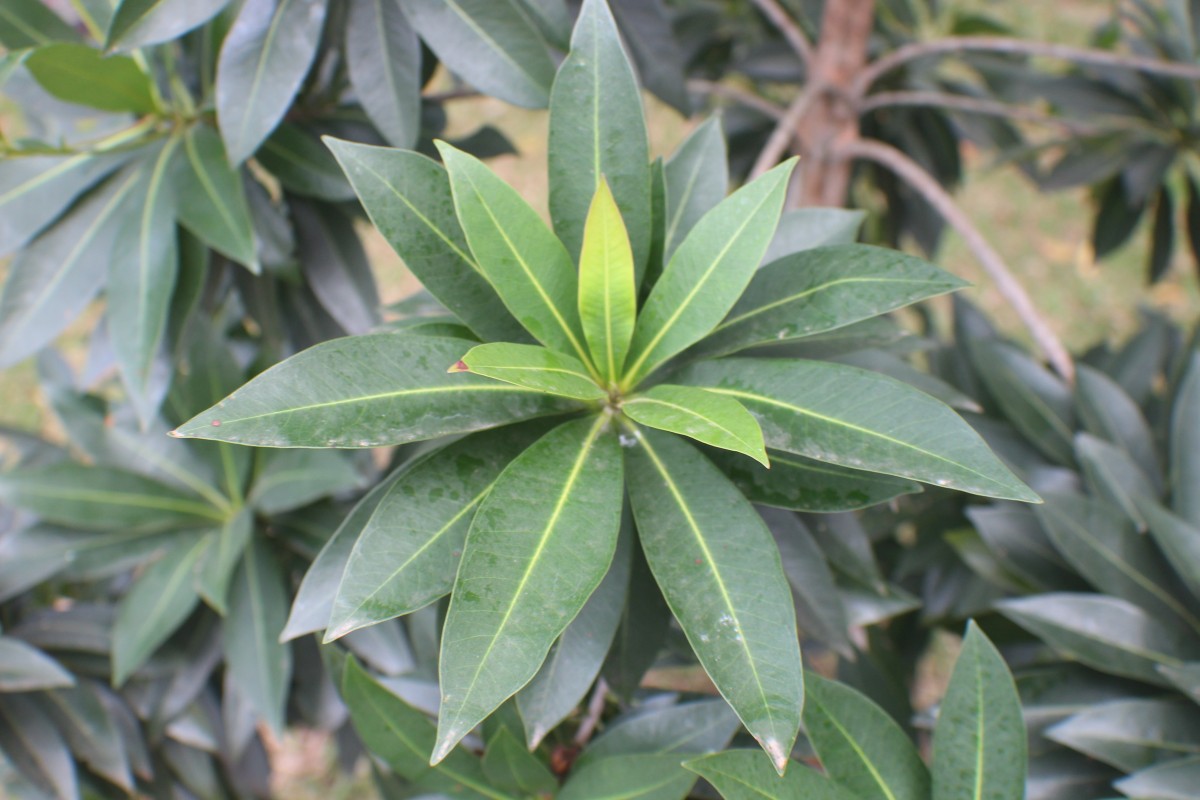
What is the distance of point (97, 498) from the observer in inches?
49.7

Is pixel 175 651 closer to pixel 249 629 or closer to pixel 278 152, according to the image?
pixel 249 629

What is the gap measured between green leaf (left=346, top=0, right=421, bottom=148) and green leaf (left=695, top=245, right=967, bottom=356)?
466mm

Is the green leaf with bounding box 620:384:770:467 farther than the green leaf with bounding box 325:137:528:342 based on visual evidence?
No

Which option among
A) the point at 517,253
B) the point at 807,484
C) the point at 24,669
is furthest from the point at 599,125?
the point at 24,669

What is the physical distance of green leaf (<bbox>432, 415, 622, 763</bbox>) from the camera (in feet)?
1.95

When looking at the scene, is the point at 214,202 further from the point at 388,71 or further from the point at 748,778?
the point at 748,778

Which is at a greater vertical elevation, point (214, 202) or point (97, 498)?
point (214, 202)

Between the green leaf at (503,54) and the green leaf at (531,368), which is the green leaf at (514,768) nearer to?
the green leaf at (531,368)

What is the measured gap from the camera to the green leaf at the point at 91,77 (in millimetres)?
969

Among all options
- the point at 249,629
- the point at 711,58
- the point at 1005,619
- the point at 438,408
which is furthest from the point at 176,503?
the point at 711,58

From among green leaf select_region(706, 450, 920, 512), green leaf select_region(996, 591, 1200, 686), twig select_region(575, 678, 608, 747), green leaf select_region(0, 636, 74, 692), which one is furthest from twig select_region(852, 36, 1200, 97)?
green leaf select_region(0, 636, 74, 692)

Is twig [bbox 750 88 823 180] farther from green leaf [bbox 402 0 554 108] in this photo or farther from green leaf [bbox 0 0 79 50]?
green leaf [bbox 0 0 79 50]

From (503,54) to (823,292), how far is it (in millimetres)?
477

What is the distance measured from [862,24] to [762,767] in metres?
1.33
